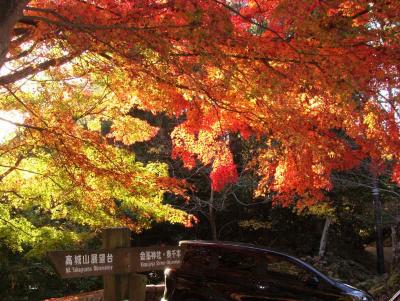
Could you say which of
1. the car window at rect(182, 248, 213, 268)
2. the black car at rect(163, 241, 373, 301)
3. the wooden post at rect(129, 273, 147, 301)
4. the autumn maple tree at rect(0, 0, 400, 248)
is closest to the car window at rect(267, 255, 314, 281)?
the black car at rect(163, 241, 373, 301)

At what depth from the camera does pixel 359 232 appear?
19.4 m

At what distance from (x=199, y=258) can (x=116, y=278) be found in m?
2.53

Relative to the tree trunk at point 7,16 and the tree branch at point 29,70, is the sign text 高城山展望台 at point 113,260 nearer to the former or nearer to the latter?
the tree trunk at point 7,16

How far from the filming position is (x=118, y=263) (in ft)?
17.1

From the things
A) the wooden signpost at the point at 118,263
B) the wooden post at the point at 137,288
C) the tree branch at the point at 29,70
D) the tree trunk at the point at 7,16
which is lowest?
the wooden post at the point at 137,288

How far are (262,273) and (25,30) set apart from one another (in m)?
5.40

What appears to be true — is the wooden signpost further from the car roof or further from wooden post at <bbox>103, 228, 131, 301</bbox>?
the car roof

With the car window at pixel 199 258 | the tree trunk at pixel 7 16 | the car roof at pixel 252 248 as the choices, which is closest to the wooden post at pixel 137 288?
the car roof at pixel 252 248

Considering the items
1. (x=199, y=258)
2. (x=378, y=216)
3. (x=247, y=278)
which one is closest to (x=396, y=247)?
(x=378, y=216)

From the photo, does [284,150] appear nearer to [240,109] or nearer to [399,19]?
[240,109]

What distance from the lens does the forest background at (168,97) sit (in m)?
5.85

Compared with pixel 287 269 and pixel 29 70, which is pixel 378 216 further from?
pixel 29 70

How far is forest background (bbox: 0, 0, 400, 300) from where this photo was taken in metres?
5.85

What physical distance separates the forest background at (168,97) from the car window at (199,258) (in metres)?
2.02
